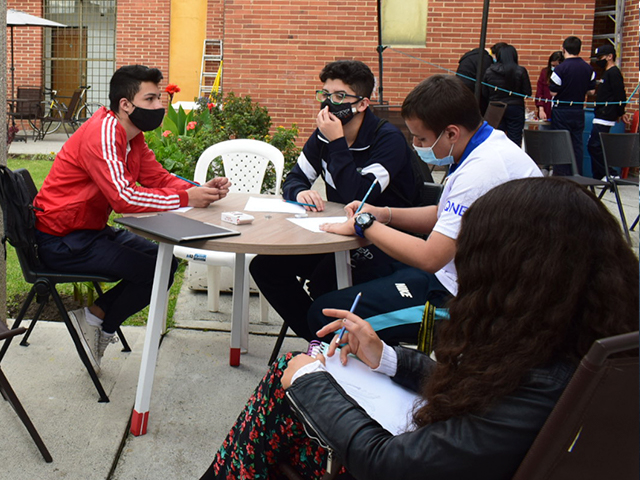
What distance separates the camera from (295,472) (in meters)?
1.67

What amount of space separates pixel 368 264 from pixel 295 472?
147cm

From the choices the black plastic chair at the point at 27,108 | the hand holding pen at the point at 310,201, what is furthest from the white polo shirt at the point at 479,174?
the black plastic chair at the point at 27,108

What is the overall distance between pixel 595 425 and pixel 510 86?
775 centimetres

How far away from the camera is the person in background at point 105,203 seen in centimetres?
272

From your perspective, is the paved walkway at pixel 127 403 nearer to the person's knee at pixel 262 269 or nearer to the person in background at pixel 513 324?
the person's knee at pixel 262 269

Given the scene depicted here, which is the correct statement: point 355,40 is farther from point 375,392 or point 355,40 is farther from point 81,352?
point 375,392

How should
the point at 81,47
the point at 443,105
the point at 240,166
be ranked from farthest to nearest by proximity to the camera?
the point at 81,47
the point at 240,166
the point at 443,105

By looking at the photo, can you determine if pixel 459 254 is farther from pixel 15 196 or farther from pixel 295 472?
pixel 15 196

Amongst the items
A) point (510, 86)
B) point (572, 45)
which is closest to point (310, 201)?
point (510, 86)

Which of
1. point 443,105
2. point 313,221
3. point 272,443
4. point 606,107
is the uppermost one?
point 606,107

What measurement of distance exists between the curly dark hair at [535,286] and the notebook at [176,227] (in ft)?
4.33

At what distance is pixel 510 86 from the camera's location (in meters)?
8.24

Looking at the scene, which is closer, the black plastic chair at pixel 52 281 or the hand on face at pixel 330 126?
the black plastic chair at pixel 52 281

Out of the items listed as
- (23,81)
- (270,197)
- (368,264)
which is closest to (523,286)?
(368,264)
